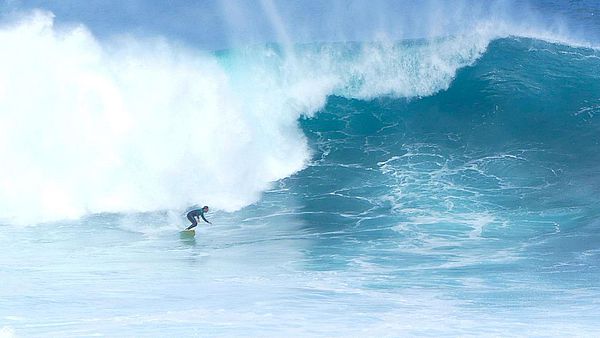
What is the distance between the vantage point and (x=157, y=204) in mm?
15672

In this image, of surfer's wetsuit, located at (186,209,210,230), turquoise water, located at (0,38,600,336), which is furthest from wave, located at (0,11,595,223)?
surfer's wetsuit, located at (186,209,210,230)

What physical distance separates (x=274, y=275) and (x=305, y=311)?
1.88m

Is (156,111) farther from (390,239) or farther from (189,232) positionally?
(390,239)

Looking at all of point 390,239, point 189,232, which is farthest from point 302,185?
point 390,239

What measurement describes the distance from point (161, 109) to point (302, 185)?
4036mm

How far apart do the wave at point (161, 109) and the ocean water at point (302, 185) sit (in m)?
0.05

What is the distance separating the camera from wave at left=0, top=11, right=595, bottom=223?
16.2m

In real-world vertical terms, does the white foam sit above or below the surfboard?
above

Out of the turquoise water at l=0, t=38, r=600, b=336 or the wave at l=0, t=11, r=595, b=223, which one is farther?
the wave at l=0, t=11, r=595, b=223

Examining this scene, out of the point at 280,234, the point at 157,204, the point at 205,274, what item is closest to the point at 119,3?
the point at 157,204

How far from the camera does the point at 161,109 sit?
18641 millimetres

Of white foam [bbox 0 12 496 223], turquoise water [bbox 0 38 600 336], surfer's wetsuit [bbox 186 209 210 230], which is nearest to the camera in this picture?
turquoise water [bbox 0 38 600 336]

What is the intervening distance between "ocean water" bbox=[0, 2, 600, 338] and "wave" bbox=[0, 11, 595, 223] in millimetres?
49

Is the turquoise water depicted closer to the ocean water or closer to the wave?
the ocean water
